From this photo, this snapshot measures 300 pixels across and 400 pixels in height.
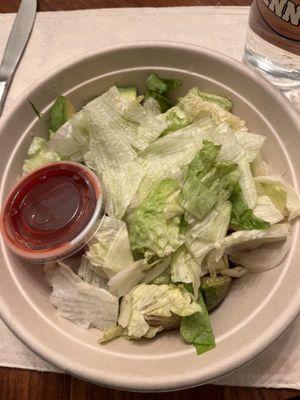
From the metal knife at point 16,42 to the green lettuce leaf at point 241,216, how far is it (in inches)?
29.7

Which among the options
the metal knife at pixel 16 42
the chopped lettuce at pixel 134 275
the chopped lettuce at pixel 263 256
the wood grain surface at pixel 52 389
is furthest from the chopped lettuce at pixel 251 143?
the metal knife at pixel 16 42

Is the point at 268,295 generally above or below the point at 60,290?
above

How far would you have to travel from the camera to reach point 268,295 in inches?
37.5

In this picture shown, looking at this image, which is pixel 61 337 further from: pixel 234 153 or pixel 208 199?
pixel 234 153

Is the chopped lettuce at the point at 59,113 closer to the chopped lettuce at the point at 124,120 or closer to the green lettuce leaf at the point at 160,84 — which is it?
the chopped lettuce at the point at 124,120

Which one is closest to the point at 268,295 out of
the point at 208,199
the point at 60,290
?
the point at 208,199

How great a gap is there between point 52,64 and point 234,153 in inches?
28.4

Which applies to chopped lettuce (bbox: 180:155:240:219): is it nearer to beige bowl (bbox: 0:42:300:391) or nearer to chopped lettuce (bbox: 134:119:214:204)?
chopped lettuce (bbox: 134:119:214:204)

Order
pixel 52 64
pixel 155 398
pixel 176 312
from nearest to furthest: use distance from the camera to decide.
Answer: pixel 176 312 < pixel 155 398 < pixel 52 64

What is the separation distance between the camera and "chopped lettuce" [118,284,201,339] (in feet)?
3.09

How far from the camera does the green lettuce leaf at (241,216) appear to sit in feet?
3.21

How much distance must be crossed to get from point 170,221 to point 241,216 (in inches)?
6.2

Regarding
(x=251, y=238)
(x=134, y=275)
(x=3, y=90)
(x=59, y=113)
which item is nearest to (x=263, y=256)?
(x=251, y=238)

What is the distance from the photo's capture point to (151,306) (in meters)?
0.96
